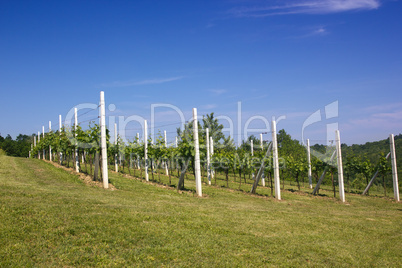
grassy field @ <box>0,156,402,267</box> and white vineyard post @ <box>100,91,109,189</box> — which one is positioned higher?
white vineyard post @ <box>100,91,109,189</box>

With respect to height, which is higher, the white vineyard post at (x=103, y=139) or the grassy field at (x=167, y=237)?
the white vineyard post at (x=103, y=139)

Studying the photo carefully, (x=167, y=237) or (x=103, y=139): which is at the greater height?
(x=103, y=139)

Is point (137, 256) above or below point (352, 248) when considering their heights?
above

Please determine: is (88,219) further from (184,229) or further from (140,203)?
(140,203)

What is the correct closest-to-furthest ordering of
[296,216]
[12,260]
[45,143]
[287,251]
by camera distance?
[12,260], [287,251], [296,216], [45,143]

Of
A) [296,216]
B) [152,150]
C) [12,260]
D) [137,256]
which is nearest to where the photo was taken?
[12,260]

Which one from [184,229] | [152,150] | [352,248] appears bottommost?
[352,248]

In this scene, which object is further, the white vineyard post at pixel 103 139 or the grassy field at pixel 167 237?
the white vineyard post at pixel 103 139

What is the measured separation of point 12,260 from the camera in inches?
207

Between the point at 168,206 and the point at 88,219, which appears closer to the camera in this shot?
the point at 88,219

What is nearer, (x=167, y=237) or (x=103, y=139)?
(x=167, y=237)

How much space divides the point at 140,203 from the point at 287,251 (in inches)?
234

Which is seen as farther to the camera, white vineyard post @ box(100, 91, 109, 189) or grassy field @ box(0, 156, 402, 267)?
white vineyard post @ box(100, 91, 109, 189)

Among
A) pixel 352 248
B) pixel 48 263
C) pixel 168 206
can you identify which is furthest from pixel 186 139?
pixel 48 263
